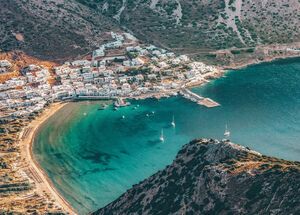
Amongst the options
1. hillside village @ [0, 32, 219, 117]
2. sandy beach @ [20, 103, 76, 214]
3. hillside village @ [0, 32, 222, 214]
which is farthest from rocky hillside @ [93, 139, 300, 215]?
hillside village @ [0, 32, 219, 117]

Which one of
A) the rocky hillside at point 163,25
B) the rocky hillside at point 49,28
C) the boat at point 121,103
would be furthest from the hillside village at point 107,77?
the rocky hillside at point 163,25

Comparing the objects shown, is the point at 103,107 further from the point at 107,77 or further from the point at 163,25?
the point at 163,25

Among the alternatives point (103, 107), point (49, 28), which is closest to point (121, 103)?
point (103, 107)

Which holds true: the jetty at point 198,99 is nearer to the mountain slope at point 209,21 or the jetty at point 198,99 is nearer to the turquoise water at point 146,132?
the turquoise water at point 146,132

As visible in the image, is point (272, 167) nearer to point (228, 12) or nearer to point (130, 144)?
point (130, 144)

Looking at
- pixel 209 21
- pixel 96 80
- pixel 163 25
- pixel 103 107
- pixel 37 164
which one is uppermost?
pixel 209 21
